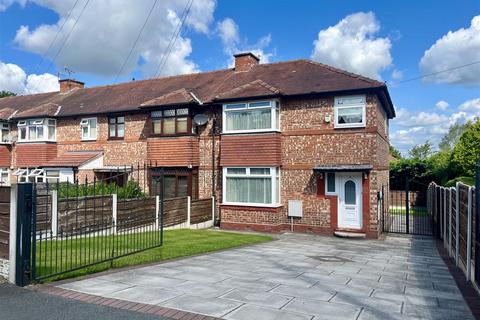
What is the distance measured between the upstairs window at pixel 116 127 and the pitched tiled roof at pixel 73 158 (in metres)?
1.18

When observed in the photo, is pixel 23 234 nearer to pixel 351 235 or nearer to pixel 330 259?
Answer: pixel 330 259

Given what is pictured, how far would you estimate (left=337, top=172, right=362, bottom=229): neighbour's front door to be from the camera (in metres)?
14.4

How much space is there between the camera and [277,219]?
15.4 m

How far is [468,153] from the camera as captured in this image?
2516cm

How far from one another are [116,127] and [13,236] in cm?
1434

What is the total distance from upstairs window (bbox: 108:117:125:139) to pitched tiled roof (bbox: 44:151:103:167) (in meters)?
1.18

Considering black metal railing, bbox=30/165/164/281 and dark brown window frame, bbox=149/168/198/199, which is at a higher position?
dark brown window frame, bbox=149/168/198/199

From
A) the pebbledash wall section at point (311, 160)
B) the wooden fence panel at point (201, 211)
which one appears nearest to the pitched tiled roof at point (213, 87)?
the pebbledash wall section at point (311, 160)

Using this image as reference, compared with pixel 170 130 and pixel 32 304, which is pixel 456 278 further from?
pixel 170 130

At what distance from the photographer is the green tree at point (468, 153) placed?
24.7 m

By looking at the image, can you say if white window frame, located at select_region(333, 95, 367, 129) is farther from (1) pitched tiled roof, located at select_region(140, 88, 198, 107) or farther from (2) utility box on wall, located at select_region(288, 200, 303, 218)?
(1) pitched tiled roof, located at select_region(140, 88, 198, 107)

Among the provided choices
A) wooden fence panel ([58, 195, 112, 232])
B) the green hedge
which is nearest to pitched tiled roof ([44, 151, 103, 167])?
the green hedge

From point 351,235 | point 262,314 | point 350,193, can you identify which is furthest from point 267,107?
point 262,314

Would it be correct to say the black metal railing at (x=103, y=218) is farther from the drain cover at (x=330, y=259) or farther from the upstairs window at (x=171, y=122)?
the drain cover at (x=330, y=259)
